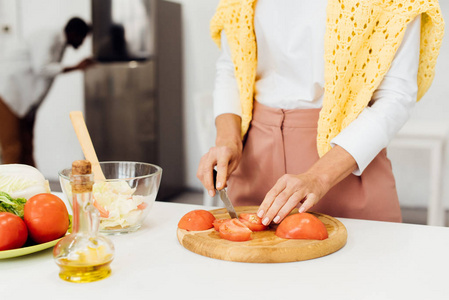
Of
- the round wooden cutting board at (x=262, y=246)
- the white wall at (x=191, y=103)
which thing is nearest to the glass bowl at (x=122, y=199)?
the round wooden cutting board at (x=262, y=246)

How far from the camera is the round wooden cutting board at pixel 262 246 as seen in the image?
860 millimetres

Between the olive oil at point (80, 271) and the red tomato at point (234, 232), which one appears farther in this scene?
the red tomato at point (234, 232)

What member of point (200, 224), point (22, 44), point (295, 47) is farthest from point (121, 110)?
point (200, 224)

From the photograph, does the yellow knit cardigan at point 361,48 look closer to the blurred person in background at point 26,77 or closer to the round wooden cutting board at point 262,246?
the round wooden cutting board at point 262,246

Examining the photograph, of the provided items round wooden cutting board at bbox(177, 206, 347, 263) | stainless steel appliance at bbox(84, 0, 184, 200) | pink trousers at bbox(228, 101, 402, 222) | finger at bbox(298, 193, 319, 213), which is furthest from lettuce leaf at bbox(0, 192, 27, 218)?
stainless steel appliance at bbox(84, 0, 184, 200)

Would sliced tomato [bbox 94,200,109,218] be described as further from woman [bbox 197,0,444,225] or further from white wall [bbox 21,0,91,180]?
white wall [bbox 21,0,91,180]

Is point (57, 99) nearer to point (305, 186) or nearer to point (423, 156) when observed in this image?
point (423, 156)

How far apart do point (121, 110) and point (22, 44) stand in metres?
0.97

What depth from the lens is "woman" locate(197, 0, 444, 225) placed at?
3.86ft

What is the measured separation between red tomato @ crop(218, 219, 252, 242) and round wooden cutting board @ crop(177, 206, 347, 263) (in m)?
0.01

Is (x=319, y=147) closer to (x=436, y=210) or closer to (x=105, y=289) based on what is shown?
(x=105, y=289)

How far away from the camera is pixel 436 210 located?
262cm

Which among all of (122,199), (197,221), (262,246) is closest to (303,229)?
(262,246)

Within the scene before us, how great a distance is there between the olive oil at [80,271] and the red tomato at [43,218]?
0.12 metres
